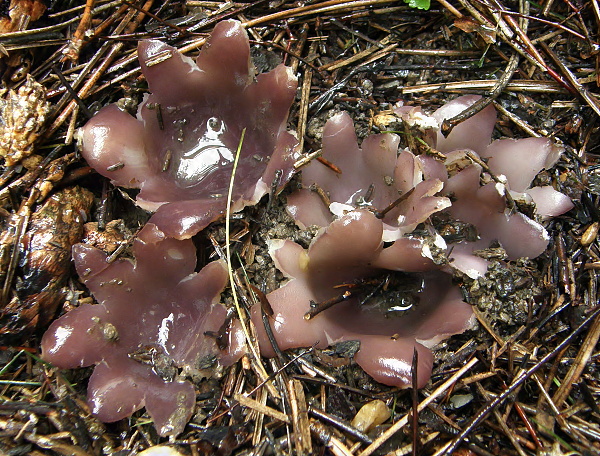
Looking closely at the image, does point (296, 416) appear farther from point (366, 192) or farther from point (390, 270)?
point (366, 192)

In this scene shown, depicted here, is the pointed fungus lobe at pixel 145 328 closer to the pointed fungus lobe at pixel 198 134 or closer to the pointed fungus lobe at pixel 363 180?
the pointed fungus lobe at pixel 198 134

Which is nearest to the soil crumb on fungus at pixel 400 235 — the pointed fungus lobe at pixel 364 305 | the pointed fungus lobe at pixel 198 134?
the pointed fungus lobe at pixel 364 305

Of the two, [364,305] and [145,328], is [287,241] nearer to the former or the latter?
[364,305]

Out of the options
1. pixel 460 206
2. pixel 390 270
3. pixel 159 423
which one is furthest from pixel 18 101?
pixel 460 206

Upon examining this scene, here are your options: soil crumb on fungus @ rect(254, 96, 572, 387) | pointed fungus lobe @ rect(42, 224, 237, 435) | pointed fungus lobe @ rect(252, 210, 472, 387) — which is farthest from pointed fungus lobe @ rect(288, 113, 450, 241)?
pointed fungus lobe @ rect(42, 224, 237, 435)

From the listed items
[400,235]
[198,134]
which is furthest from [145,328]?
[400,235]
